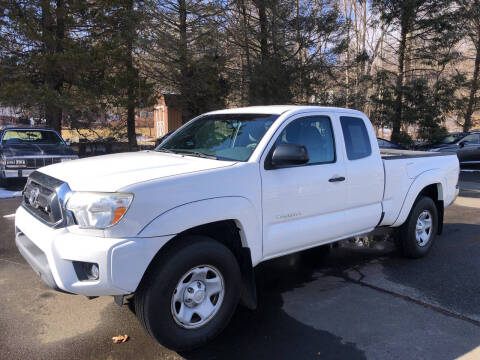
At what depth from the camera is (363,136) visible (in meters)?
4.67

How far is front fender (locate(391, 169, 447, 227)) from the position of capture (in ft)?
16.6

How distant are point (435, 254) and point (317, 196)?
2927mm

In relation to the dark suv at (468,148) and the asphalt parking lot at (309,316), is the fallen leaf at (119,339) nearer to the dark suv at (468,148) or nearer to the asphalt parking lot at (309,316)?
the asphalt parking lot at (309,316)

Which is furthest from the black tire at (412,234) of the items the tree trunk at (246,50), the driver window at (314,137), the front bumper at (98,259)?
the tree trunk at (246,50)

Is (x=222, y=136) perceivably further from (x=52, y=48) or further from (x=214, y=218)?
(x=52, y=48)

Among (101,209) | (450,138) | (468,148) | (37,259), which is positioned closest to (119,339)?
(37,259)

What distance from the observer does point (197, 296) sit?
319cm

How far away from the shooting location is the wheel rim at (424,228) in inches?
217

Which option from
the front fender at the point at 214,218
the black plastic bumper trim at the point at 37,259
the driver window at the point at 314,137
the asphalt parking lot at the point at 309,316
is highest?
the driver window at the point at 314,137

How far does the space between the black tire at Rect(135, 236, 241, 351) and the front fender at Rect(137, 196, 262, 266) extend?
0.19 meters

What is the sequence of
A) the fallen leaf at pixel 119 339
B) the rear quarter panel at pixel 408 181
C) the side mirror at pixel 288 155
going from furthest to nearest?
the rear quarter panel at pixel 408 181 < the side mirror at pixel 288 155 < the fallen leaf at pixel 119 339

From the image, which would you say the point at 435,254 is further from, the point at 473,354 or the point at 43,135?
the point at 43,135

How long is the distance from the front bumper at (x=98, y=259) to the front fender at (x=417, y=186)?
3331mm

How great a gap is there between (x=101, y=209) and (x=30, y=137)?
10.4 m
